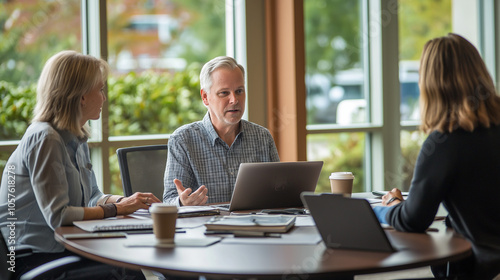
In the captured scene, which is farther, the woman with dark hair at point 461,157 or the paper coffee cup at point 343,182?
the paper coffee cup at point 343,182

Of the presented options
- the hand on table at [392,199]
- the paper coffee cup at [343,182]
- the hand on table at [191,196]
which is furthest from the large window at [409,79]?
the hand on table at [191,196]

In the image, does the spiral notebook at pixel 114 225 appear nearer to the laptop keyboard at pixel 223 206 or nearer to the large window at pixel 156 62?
the laptop keyboard at pixel 223 206

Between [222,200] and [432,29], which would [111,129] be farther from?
[432,29]

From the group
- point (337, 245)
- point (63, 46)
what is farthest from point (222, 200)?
point (63, 46)

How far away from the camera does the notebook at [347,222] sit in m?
1.54

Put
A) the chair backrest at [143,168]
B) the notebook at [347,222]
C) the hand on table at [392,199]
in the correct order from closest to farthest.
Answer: the notebook at [347,222]
the hand on table at [392,199]
the chair backrest at [143,168]

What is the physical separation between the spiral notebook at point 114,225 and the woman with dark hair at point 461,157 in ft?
2.65

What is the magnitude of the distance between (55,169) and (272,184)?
0.80m

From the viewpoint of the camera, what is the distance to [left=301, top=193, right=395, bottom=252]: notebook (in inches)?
60.8

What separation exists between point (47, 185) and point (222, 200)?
0.93 metres

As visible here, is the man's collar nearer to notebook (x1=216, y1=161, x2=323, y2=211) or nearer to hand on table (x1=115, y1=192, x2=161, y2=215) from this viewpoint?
notebook (x1=216, y1=161, x2=323, y2=211)

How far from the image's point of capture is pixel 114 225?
1.90 metres

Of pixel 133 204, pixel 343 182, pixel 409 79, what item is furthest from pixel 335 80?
pixel 133 204

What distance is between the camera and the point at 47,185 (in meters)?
1.97
